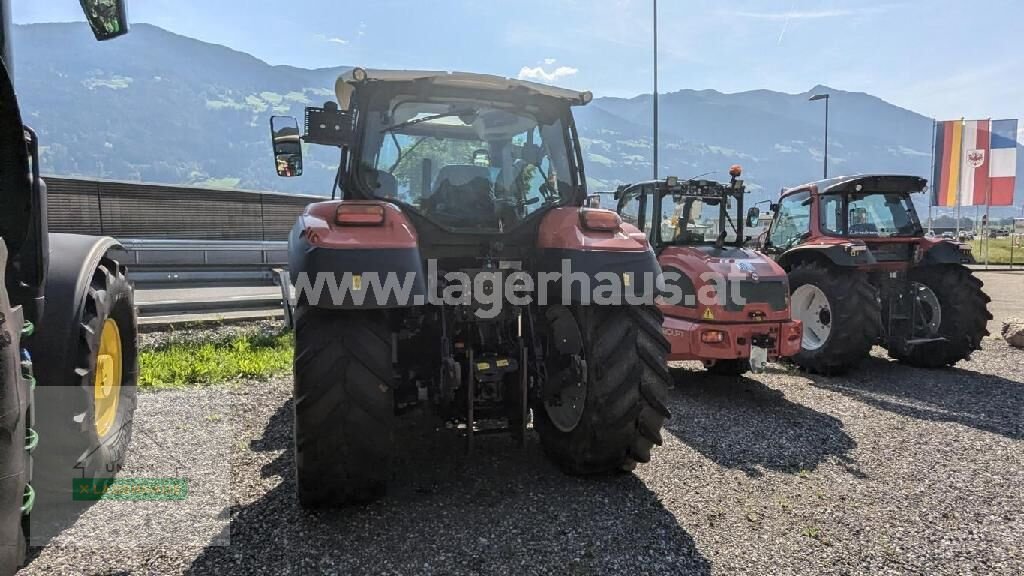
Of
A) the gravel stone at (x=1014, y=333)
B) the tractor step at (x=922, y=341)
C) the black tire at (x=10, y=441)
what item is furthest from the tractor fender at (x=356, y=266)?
the gravel stone at (x=1014, y=333)

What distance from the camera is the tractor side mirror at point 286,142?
3.76 metres

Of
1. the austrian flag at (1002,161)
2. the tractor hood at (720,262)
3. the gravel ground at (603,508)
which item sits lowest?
the gravel ground at (603,508)

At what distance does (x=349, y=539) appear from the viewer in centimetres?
277

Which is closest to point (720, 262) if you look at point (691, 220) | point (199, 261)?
point (691, 220)

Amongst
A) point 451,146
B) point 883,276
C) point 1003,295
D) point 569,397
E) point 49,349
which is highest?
point 451,146

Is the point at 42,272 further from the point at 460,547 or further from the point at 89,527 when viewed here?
the point at 460,547

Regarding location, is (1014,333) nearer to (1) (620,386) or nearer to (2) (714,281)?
(2) (714,281)

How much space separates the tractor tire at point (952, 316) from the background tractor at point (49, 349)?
25.6ft

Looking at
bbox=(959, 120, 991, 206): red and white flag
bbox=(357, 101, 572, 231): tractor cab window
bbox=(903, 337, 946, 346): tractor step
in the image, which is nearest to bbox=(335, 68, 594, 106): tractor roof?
bbox=(357, 101, 572, 231): tractor cab window

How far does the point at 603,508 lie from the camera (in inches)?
125

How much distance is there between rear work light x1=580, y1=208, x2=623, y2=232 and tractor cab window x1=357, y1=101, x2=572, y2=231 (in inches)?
17.5

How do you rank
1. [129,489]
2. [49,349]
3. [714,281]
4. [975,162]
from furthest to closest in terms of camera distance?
[975,162]
[714,281]
[129,489]
[49,349]

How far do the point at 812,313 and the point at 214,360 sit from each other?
6.79 meters

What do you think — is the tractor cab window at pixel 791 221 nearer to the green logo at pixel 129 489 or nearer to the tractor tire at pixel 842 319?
the tractor tire at pixel 842 319
